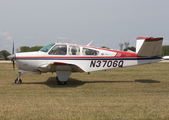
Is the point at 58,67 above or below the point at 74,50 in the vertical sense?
below

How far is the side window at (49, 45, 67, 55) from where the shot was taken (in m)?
9.25

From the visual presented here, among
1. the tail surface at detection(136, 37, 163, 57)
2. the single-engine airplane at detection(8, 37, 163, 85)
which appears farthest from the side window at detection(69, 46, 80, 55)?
the tail surface at detection(136, 37, 163, 57)

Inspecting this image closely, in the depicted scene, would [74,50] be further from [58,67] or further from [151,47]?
[151,47]

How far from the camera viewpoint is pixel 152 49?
9.34 metres

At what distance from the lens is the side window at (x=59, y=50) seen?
9.25m

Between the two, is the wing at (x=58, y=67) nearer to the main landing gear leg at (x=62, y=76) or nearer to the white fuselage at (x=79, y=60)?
the white fuselage at (x=79, y=60)

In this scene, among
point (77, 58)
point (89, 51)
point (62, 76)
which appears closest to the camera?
point (62, 76)

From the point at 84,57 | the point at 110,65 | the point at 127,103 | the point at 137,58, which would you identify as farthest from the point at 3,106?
the point at 137,58

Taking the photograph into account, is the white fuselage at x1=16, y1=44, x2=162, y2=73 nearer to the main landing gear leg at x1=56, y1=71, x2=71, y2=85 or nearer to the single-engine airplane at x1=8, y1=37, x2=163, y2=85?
the single-engine airplane at x1=8, y1=37, x2=163, y2=85

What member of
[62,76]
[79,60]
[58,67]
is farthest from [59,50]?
[62,76]

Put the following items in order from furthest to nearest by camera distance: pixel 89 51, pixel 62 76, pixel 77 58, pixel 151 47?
pixel 89 51 → pixel 77 58 → pixel 151 47 → pixel 62 76

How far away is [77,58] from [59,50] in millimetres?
1038

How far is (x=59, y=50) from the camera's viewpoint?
9.29 meters

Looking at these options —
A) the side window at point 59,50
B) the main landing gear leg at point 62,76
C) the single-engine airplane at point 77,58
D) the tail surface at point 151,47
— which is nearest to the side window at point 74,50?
the single-engine airplane at point 77,58
